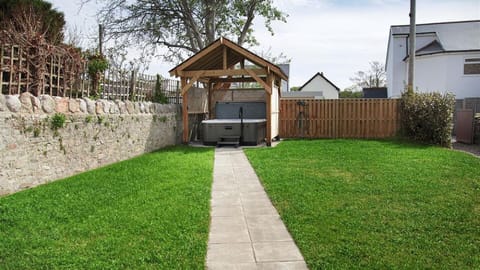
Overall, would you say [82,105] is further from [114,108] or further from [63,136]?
[114,108]

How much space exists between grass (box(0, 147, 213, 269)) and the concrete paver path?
160 millimetres

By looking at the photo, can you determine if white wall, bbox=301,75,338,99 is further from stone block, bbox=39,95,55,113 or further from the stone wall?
stone block, bbox=39,95,55,113

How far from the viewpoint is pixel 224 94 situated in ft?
50.6

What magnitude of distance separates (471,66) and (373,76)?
1136 inches

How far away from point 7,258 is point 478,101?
22800mm

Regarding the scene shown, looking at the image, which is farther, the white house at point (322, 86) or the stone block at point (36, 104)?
the white house at point (322, 86)

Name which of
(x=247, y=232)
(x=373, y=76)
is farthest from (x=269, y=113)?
(x=373, y=76)

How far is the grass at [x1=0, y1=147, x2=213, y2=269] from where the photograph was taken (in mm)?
3293

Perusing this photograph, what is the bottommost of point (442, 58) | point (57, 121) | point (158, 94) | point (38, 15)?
point (57, 121)

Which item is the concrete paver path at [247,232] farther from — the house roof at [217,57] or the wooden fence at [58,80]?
the house roof at [217,57]

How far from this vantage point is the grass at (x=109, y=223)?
130 inches

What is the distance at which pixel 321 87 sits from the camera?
44531 millimetres

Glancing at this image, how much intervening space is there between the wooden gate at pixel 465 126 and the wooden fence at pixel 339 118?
271 cm

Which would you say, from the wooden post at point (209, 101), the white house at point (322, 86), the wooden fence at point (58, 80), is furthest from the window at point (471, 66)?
the white house at point (322, 86)
